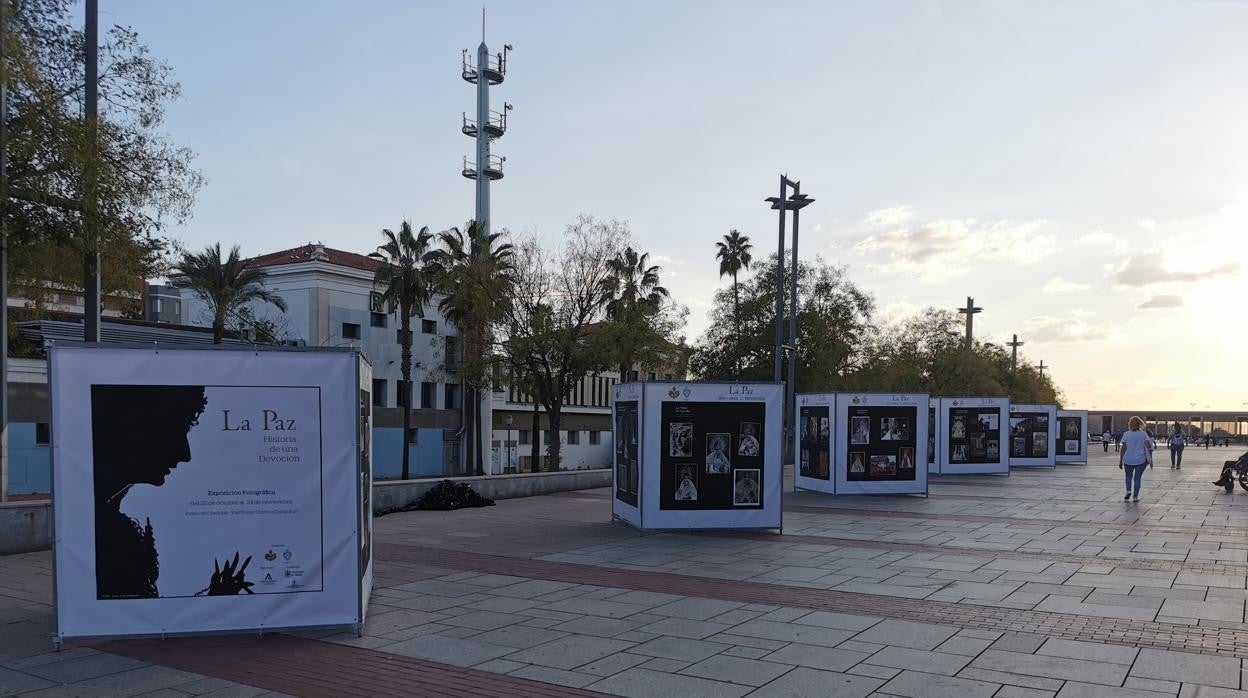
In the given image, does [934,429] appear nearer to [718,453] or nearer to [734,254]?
[718,453]

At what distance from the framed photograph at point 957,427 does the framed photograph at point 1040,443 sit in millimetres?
7689

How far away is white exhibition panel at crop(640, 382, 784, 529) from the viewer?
1462 centimetres

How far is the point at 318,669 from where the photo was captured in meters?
6.83

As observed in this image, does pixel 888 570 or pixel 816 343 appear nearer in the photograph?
pixel 888 570

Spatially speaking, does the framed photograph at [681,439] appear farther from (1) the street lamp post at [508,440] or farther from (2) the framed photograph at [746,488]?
(1) the street lamp post at [508,440]

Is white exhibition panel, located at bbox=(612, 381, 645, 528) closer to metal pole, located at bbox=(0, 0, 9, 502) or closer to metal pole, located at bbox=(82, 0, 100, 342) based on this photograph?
metal pole, located at bbox=(82, 0, 100, 342)

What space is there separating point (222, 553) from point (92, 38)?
33.0 ft

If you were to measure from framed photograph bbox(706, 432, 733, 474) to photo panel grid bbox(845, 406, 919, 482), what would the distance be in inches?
280

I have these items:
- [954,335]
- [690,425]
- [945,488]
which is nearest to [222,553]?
[690,425]

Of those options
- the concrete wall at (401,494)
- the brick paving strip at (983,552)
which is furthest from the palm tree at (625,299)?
the brick paving strip at (983,552)

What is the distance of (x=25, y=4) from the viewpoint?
45.3 feet

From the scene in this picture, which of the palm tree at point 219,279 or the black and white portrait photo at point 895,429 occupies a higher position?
the palm tree at point 219,279

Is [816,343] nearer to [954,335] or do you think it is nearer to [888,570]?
[954,335]

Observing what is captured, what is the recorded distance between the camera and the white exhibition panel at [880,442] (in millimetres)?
21125
